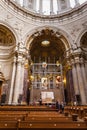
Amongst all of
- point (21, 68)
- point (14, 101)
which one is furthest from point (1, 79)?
point (21, 68)

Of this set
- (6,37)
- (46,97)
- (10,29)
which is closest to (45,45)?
(6,37)

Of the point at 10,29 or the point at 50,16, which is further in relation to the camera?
the point at 50,16

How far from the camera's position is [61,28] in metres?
17.6

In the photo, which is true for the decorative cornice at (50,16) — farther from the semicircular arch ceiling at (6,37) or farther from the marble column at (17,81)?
the marble column at (17,81)

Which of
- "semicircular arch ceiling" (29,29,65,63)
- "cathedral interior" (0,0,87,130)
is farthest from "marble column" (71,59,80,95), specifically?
"semicircular arch ceiling" (29,29,65,63)

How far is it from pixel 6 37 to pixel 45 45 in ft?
22.1

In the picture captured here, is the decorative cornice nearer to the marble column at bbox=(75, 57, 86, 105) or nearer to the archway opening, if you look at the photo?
the archway opening

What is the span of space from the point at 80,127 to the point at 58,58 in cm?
1916

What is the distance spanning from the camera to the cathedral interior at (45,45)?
13.9 m

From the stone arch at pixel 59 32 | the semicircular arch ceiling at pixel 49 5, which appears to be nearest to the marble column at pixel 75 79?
the stone arch at pixel 59 32

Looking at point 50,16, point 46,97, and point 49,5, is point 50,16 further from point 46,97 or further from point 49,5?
point 46,97

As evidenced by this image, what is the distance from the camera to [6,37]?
16.6m

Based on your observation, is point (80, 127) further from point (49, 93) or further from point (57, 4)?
point (57, 4)

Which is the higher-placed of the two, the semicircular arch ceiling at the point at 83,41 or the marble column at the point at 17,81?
the semicircular arch ceiling at the point at 83,41
